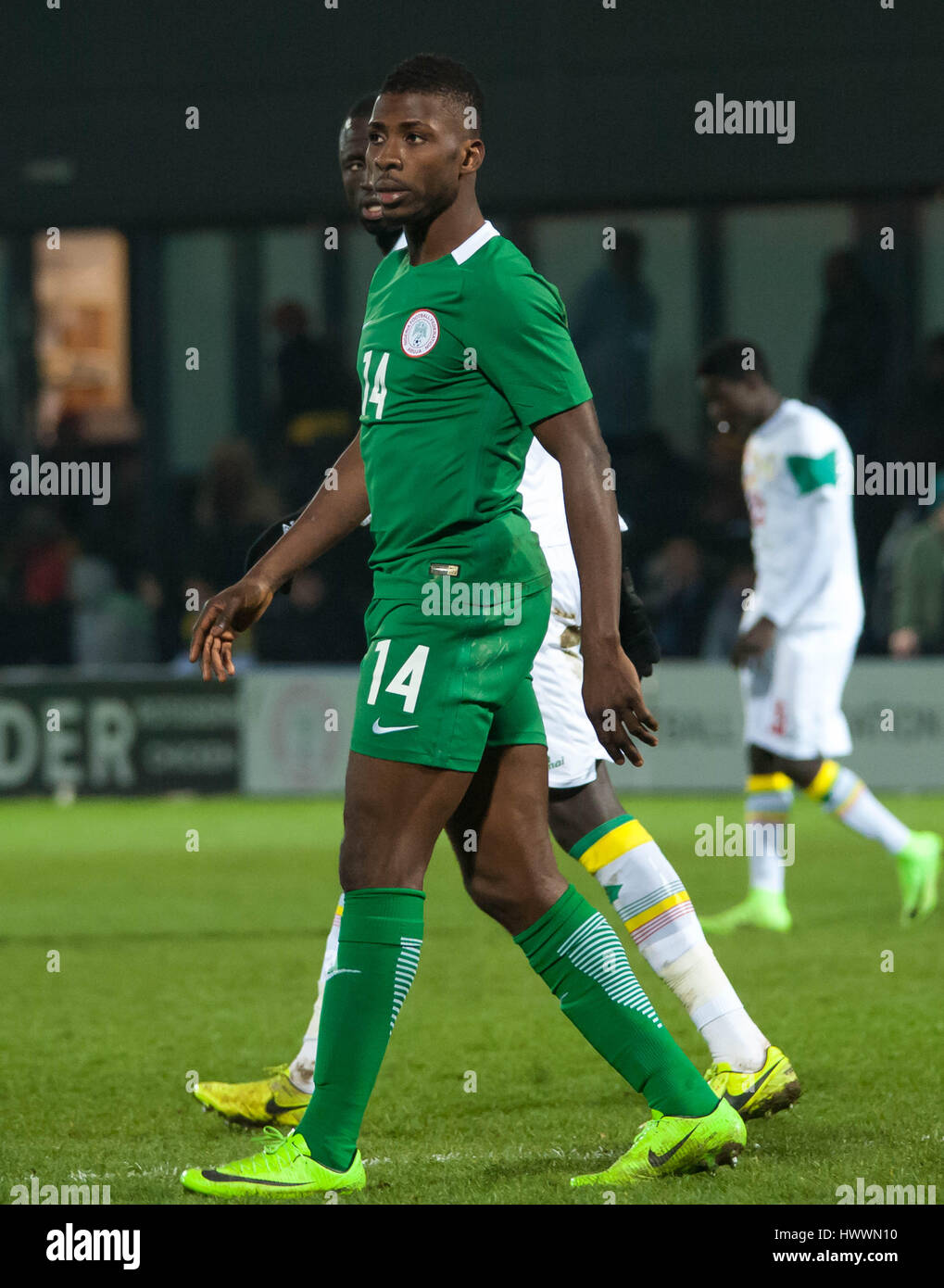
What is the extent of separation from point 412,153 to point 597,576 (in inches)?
33.9

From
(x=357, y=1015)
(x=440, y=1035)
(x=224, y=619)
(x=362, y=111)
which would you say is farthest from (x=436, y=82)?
(x=440, y=1035)

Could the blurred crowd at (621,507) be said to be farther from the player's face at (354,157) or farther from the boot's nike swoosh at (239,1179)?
the boot's nike swoosh at (239,1179)

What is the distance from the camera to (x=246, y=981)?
280 inches

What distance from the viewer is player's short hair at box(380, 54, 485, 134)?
12.6ft

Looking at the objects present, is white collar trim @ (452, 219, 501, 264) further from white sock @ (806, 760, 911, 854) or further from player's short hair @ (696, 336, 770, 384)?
white sock @ (806, 760, 911, 854)

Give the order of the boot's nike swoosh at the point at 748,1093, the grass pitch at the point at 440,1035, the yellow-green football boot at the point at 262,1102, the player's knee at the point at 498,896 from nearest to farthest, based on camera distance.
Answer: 1. the player's knee at the point at 498,896
2. the grass pitch at the point at 440,1035
3. the boot's nike swoosh at the point at 748,1093
4. the yellow-green football boot at the point at 262,1102

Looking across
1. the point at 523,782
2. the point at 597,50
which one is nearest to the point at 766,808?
the point at 523,782

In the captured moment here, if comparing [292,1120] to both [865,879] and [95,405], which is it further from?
[95,405]

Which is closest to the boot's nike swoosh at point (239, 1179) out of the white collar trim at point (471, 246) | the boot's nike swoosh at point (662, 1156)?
the boot's nike swoosh at point (662, 1156)

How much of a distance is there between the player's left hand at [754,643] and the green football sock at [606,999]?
4204 mm

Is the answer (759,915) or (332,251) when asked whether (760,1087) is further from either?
(332,251)

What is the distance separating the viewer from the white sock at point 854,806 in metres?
8.23

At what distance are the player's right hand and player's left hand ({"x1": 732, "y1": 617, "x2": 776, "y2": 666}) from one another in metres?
4.26

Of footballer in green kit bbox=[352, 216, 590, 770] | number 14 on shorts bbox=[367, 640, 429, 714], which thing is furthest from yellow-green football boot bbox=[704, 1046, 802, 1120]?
number 14 on shorts bbox=[367, 640, 429, 714]
